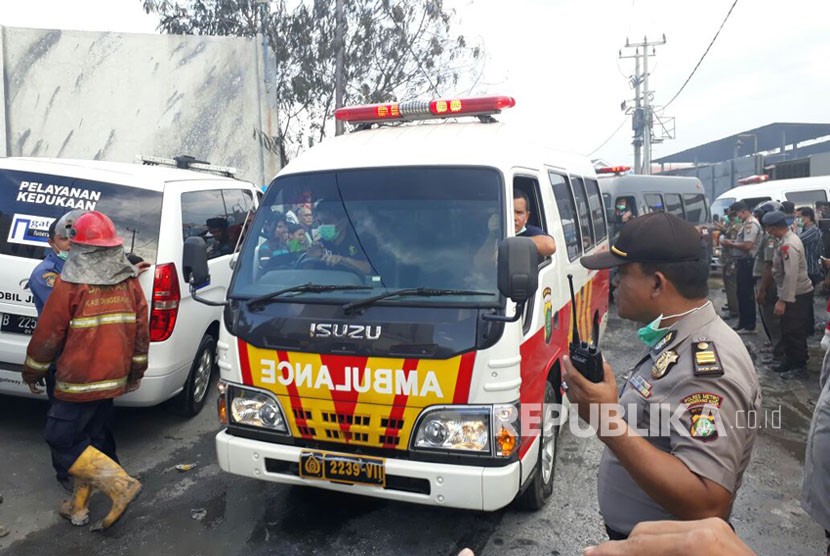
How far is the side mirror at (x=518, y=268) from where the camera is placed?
282 centimetres

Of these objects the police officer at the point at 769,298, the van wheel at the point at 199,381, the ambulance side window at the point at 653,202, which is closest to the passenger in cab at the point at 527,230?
the van wheel at the point at 199,381

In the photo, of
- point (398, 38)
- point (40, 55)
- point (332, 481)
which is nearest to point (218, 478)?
point (332, 481)

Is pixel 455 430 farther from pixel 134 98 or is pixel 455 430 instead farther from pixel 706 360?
pixel 134 98

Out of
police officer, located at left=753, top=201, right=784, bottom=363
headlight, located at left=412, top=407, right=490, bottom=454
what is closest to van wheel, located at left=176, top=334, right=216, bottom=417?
headlight, located at left=412, top=407, right=490, bottom=454

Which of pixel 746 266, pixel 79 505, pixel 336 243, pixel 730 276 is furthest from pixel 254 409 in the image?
pixel 730 276

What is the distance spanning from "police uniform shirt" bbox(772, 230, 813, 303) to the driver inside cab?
5.36 m

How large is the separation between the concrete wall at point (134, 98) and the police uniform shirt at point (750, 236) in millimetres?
9512

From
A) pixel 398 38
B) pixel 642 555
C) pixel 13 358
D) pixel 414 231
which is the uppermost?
Result: pixel 398 38

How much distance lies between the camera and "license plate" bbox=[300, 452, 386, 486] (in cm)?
302

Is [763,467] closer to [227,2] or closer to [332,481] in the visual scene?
[332,481]

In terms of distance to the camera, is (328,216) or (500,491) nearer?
(500,491)

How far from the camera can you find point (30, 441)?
4684 mm

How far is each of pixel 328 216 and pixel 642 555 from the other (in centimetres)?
288

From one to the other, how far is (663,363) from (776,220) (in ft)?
19.9
